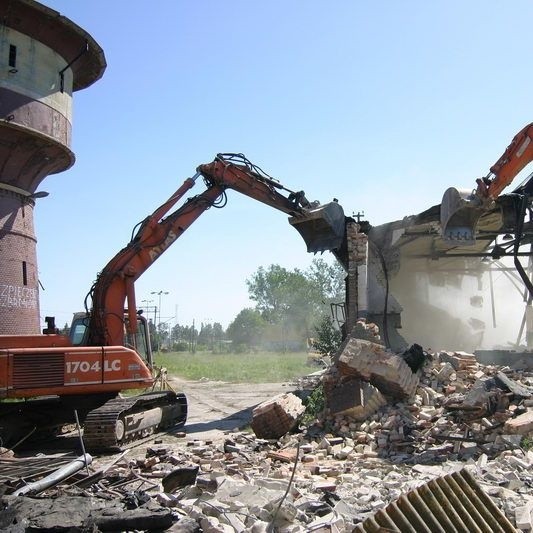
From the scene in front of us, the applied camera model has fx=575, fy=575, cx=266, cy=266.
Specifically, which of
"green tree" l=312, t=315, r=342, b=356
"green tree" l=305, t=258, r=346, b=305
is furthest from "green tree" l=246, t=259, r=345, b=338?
"green tree" l=312, t=315, r=342, b=356

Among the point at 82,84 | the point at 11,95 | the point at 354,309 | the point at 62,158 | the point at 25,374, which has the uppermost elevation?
the point at 82,84

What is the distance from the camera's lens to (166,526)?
4883 millimetres

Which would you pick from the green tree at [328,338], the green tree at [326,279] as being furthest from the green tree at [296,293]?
the green tree at [328,338]

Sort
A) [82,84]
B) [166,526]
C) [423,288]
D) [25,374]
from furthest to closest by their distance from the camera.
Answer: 1. [423,288]
2. [82,84]
3. [25,374]
4. [166,526]

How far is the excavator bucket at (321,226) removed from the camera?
1303 centimetres

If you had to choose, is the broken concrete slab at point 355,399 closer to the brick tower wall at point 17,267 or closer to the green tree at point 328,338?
the brick tower wall at point 17,267

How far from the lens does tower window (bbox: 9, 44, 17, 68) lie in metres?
15.0

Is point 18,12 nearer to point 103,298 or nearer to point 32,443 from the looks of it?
point 103,298

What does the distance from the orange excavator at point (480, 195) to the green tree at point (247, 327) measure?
76188 mm

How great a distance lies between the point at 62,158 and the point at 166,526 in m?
13.5

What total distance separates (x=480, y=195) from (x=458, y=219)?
88 centimetres

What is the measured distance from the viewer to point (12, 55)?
49.3 feet

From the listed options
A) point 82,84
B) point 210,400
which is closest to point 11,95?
point 82,84

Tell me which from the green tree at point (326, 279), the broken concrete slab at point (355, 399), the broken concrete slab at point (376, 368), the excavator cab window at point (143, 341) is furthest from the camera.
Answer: the green tree at point (326, 279)
